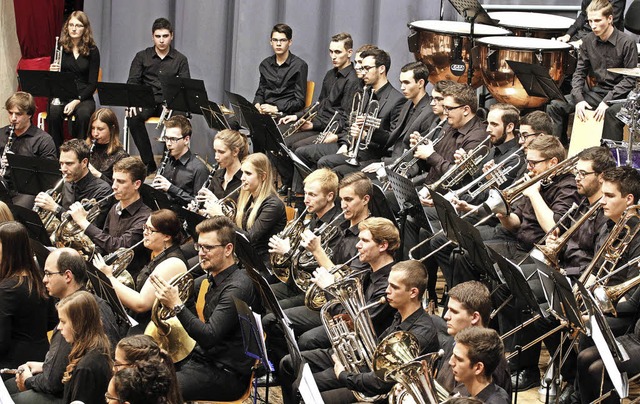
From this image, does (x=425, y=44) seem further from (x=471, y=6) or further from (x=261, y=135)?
(x=261, y=135)

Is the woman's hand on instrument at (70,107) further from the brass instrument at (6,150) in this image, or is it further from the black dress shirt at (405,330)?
the black dress shirt at (405,330)

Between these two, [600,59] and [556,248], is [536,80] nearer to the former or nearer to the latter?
[600,59]

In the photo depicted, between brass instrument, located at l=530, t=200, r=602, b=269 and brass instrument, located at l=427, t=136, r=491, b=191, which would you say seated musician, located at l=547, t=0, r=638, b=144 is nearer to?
brass instrument, located at l=427, t=136, r=491, b=191

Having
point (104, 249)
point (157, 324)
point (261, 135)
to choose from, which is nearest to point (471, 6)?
point (261, 135)

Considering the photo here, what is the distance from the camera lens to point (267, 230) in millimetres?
6590

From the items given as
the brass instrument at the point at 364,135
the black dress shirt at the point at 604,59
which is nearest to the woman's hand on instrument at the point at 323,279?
the brass instrument at the point at 364,135

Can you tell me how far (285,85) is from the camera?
980 cm

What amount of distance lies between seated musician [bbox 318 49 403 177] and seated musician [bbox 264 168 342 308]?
162 cm

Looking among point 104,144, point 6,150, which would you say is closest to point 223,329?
point 104,144

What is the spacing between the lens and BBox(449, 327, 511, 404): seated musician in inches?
166

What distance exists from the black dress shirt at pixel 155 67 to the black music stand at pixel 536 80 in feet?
12.2

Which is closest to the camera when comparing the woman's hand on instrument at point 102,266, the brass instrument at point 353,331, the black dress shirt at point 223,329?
the brass instrument at point 353,331

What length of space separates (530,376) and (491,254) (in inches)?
39.0

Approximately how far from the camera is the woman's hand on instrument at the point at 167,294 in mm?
5121
